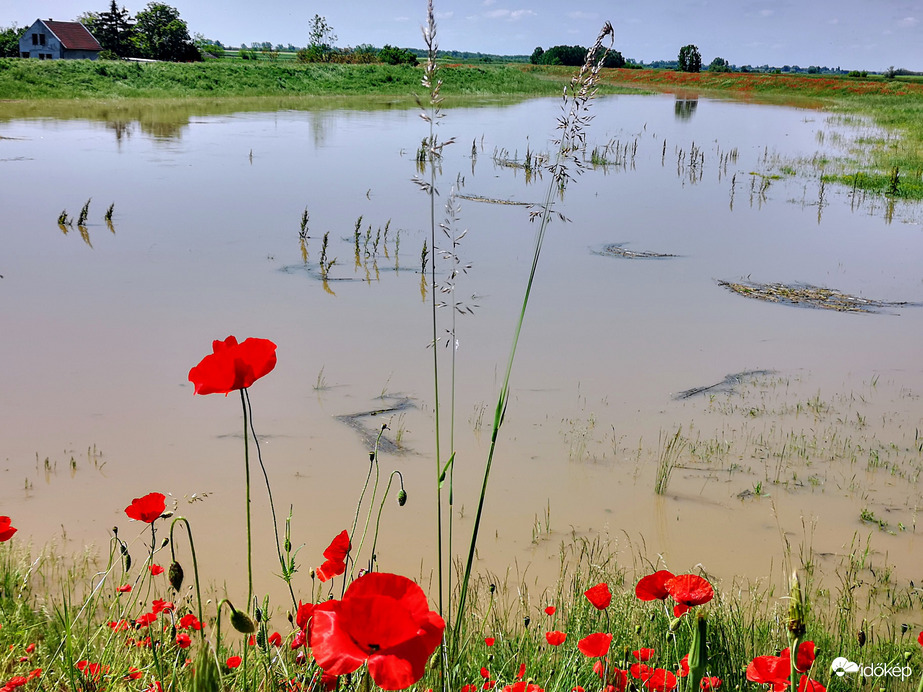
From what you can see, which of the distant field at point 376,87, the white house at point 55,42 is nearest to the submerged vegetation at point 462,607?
the distant field at point 376,87

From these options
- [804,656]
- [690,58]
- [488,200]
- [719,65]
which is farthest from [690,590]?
[719,65]

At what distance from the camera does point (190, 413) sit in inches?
194

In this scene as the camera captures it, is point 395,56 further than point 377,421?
Yes

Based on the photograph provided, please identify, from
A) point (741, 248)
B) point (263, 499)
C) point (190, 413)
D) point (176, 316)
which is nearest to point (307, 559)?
point (263, 499)

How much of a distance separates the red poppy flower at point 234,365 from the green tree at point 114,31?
6164 centimetres

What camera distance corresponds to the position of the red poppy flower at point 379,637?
88 cm

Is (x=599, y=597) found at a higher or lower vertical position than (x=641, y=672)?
higher

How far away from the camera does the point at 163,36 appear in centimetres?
5288

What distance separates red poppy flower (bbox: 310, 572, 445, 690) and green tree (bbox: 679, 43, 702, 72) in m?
85.6

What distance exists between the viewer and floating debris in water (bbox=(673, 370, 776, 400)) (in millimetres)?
5527

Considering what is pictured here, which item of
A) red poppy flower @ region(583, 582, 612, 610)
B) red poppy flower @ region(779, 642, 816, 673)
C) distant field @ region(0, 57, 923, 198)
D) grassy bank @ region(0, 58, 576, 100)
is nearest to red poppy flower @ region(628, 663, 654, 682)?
red poppy flower @ region(583, 582, 612, 610)

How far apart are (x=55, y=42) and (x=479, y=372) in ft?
189

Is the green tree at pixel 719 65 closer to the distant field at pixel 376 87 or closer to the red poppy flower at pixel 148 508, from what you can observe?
the distant field at pixel 376 87

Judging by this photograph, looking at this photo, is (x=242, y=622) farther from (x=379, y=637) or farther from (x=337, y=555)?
(x=337, y=555)
